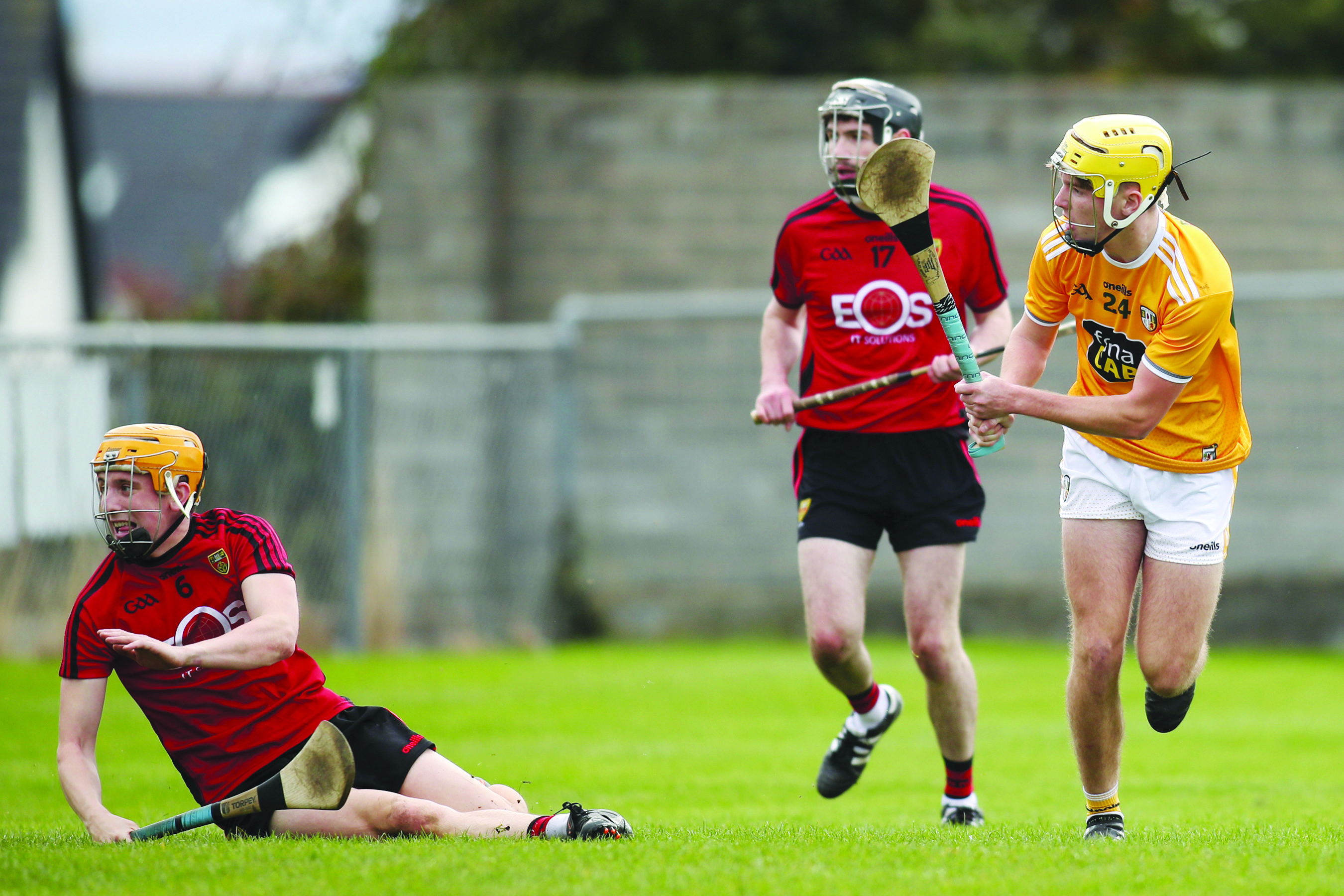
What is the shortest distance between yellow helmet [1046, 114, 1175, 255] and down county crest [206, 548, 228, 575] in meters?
2.95

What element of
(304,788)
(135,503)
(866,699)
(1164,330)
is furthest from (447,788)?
(1164,330)

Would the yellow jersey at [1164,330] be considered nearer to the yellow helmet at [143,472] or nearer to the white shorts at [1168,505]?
the white shorts at [1168,505]

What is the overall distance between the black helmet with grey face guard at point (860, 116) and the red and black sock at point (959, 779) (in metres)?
2.32

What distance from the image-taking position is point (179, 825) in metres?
5.04

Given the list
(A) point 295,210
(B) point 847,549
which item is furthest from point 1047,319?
(A) point 295,210

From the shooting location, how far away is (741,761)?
28.5 feet

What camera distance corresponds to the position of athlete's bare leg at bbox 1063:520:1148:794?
5309 mm

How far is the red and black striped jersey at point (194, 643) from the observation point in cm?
508

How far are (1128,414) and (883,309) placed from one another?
4.77 ft

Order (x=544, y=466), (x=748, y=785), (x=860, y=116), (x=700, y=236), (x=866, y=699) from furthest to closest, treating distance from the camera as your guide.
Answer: (x=700, y=236) < (x=544, y=466) < (x=748, y=785) < (x=866, y=699) < (x=860, y=116)

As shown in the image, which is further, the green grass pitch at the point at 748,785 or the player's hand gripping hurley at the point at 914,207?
the player's hand gripping hurley at the point at 914,207

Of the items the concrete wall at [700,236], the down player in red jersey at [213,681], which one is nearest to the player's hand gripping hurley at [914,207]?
the down player in red jersey at [213,681]

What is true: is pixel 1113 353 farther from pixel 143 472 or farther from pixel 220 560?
pixel 143 472

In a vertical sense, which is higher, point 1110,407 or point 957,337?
point 957,337
